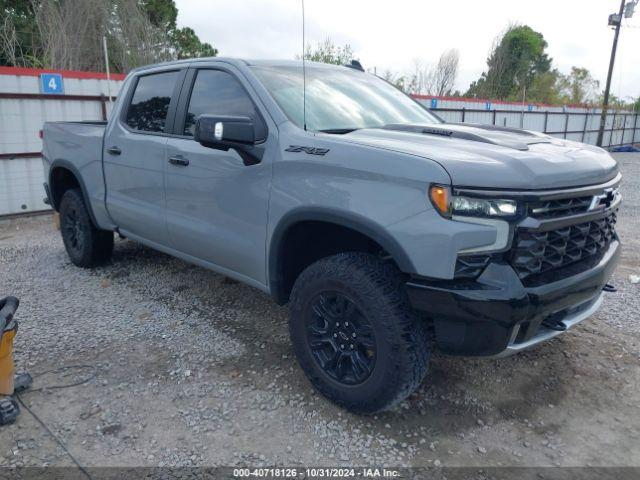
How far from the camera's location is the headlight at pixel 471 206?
91.9 inches

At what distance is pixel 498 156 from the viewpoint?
2.48m

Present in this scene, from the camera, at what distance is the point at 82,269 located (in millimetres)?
5547

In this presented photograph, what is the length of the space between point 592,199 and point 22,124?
851 centimetres

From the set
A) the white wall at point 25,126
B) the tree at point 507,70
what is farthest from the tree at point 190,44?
the tree at point 507,70

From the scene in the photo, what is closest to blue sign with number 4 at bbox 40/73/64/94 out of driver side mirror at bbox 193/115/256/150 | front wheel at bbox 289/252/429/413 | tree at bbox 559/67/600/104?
driver side mirror at bbox 193/115/256/150

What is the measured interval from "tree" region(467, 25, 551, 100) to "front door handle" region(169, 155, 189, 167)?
107ft

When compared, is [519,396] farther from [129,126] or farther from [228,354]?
[129,126]

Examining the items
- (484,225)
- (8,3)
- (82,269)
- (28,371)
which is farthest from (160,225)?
(8,3)

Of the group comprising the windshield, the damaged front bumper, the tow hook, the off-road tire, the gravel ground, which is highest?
the windshield

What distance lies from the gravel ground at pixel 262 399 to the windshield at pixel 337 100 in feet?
5.19

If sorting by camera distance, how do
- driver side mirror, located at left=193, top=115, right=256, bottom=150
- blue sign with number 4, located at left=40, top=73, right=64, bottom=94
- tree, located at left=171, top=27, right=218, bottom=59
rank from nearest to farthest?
driver side mirror, located at left=193, top=115, right=256, bottom=150 → blue sign with number 4, located at left=40, top=73, right=64, bottom=94 → tree, located at left=171, top=27, right=218, bottom=59

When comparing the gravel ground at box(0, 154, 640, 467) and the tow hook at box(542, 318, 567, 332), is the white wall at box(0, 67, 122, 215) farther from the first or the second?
the tow hook at box(542, 318, 567, 332)

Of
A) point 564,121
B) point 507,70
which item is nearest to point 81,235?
point 564,121

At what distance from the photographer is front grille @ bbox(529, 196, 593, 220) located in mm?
2398
